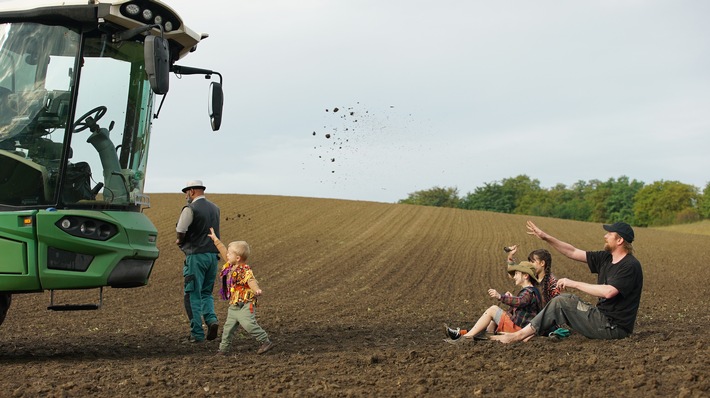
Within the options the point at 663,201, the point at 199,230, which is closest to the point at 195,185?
the point at 199,230

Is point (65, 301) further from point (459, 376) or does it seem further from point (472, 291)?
point (459, 376)

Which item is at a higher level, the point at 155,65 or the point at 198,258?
the point at 155,65

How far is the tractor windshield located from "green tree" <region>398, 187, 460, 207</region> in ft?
219

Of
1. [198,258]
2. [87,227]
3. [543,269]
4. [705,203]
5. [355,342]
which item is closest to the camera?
[87,227]

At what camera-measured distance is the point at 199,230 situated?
9.44m

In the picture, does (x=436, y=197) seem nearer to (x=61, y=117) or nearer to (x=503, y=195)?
(x=503, y=195)

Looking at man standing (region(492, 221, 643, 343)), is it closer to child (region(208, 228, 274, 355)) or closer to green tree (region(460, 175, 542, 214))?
child (region(208, 228, 274, 355))

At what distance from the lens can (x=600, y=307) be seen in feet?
27.3

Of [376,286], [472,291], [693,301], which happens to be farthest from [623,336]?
[376,286]

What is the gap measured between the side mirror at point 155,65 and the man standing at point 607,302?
406cm

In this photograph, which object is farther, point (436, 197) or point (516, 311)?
point (436, 197)

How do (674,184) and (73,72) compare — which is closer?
(73,72)

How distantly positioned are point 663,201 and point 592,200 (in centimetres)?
1354

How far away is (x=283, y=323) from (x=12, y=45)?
5545mm
